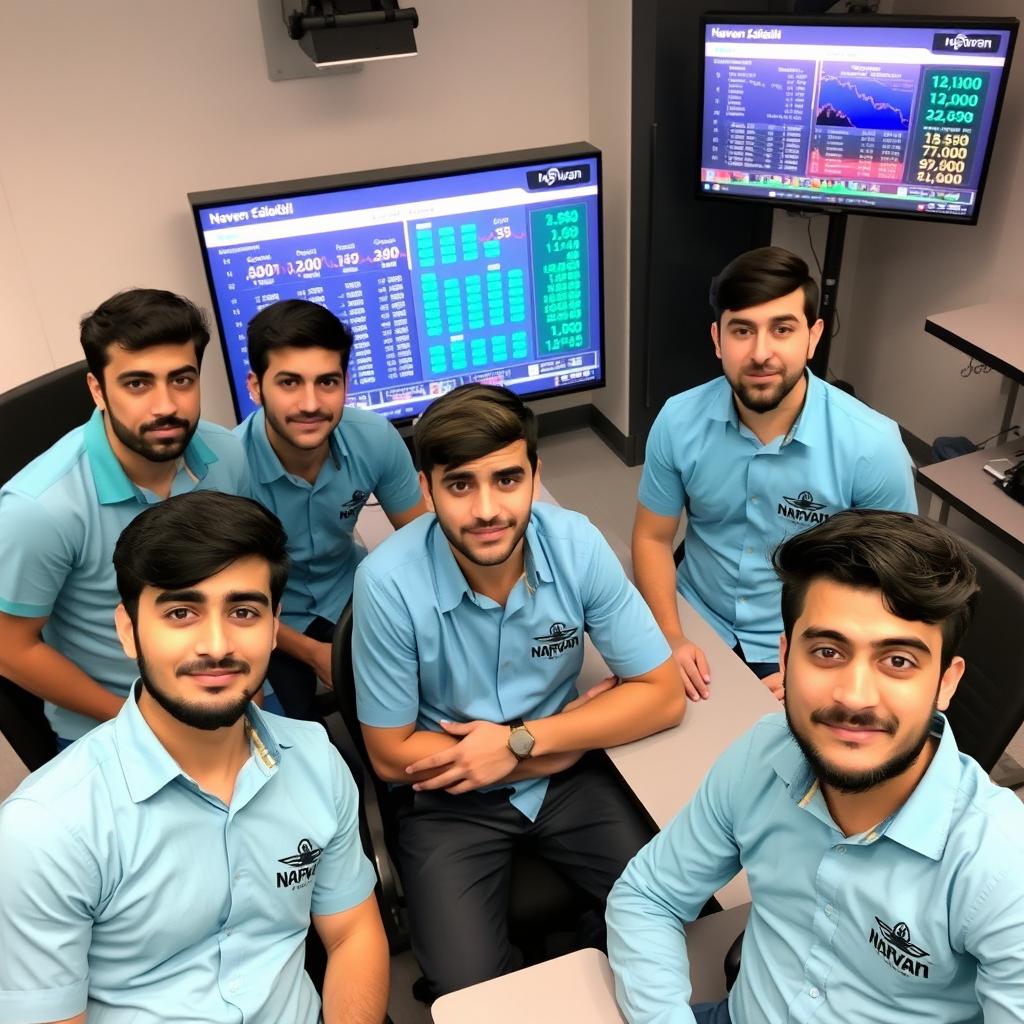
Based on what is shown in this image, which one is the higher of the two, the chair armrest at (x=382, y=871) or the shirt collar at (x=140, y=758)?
the shirt collar at (x=140, y=758)

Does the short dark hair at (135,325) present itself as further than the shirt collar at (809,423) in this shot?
No

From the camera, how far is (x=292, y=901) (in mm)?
1546

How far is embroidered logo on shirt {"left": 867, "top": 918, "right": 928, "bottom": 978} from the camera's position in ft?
4.11

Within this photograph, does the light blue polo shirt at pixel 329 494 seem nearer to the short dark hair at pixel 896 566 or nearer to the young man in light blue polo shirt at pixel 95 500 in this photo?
the young man in light blue polo shirt at pixel 95 500

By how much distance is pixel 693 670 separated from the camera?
77.4 inches

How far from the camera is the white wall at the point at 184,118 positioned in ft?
9.78

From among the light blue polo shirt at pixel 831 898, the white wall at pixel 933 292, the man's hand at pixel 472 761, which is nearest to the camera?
the light blue polo shirt at pixel 831 898

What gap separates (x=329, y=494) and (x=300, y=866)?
1078 millimetres

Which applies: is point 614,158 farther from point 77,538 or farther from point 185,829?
point 185,829

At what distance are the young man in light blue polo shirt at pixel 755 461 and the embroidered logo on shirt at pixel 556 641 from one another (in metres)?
0.24

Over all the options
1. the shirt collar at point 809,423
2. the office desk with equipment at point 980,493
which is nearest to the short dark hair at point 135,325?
the shirt collar at point 809,423

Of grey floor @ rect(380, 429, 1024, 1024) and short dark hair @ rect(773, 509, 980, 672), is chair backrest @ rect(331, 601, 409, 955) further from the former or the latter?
grey floor @ rect(380, 429, 1024, 1024)

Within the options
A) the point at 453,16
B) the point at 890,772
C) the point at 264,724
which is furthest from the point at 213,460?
the point at 453,16

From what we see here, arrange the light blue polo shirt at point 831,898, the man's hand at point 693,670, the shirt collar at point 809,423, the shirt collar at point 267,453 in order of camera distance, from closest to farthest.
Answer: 1. the light blue polo shirt at point 831,898
2. the man's hand at point 693,670
3. the shirt collar at point 809,423
4. the shirt collar at point 267,453
